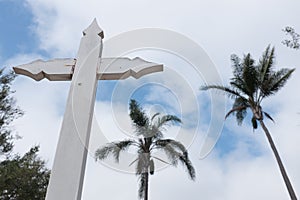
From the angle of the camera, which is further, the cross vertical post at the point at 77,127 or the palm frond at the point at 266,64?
the palm frond at the point at 266,64

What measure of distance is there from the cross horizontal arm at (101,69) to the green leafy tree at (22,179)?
975 cm

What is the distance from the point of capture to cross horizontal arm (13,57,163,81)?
183cm

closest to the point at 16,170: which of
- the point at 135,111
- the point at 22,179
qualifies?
the point at 22,179

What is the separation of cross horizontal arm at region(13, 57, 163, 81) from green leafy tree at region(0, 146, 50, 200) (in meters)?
9.75

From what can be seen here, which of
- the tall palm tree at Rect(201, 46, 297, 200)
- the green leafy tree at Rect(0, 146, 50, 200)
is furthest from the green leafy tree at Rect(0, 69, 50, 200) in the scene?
the tall palm tree at Rect(201, 46, 297, 200)

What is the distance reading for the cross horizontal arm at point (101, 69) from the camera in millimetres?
1834

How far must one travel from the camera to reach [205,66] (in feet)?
5.23

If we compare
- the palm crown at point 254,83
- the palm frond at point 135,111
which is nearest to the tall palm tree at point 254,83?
the palm crown at point 254,83

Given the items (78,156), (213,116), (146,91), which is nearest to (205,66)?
(213,116)

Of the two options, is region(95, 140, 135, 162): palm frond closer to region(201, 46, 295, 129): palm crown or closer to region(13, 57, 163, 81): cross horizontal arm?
region(13, 57, 163, 81): cross horizontal arm

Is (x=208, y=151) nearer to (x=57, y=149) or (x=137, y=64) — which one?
(x=137, y=64)

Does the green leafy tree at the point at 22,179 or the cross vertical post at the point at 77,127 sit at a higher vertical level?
the green leafy tree at the point at 22,179

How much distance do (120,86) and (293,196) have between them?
1099 centimetres

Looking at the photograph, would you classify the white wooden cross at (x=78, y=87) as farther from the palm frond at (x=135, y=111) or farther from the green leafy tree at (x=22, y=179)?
the green leafy tree at (x=22, y=179)
